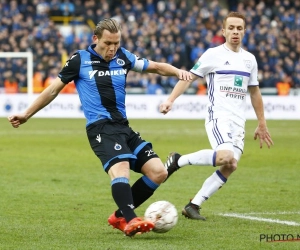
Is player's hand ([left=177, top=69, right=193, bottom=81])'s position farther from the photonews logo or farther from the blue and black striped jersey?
the photonews logo

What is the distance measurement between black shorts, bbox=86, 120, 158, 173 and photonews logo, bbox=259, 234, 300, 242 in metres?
1.33

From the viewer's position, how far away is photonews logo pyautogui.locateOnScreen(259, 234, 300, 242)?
23.6 ft

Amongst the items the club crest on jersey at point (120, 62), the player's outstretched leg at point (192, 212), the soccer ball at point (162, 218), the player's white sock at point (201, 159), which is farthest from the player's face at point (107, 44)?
the player's outstretched leg at point (192, 212)

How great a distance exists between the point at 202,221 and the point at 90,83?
2.09 m

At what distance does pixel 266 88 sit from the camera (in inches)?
1214

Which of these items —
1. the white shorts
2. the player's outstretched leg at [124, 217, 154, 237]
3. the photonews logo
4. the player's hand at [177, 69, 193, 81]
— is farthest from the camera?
the white shorts

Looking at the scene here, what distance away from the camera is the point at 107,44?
Result: 752 cm

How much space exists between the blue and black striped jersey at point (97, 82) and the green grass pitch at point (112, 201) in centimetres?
122

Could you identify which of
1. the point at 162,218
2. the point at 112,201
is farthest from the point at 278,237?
the point at 112,201

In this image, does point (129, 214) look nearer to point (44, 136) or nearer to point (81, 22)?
point (44, 136)

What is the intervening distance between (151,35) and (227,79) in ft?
82.4

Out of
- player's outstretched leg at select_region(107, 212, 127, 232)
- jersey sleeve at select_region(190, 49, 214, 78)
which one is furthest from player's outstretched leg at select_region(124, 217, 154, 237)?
jersey sleeve at select_region(190, 49, 214, 78)

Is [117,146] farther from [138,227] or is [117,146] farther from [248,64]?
[248,64]

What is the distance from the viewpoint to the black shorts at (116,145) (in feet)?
24.3
